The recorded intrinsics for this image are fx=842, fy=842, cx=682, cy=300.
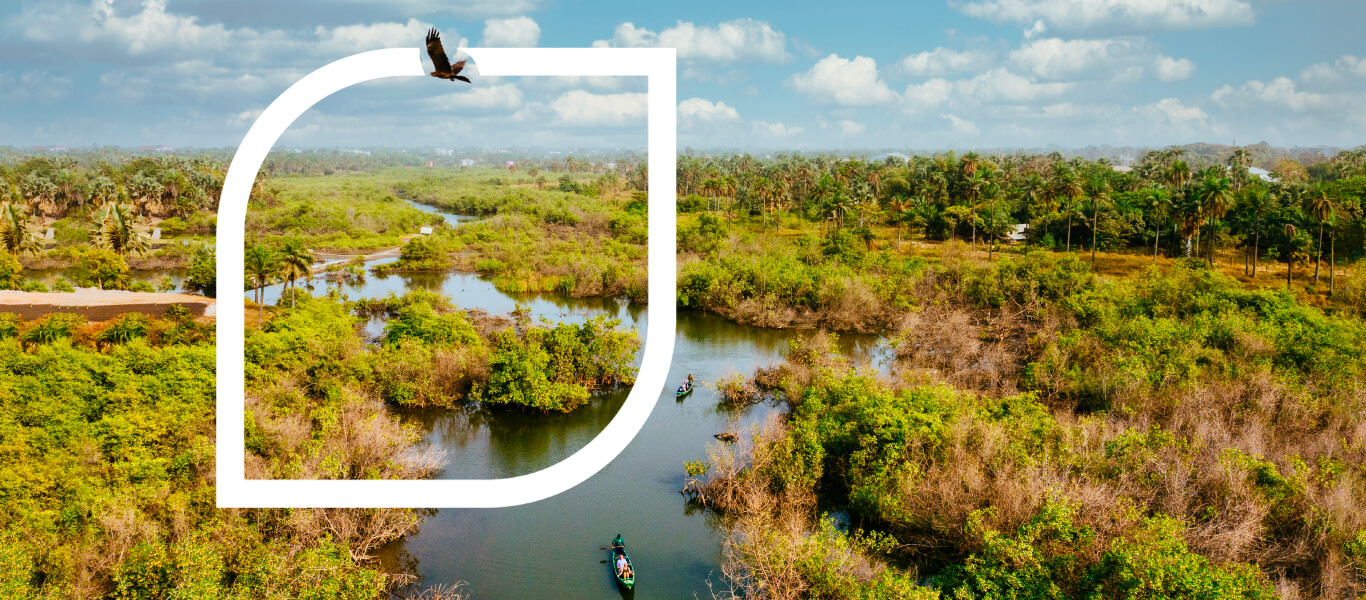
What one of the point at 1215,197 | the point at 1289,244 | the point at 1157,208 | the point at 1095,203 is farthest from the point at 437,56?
the point at 1095,203

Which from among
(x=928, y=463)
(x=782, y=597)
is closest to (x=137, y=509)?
(x=782, y=597)

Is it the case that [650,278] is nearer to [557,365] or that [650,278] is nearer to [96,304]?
[557,365]

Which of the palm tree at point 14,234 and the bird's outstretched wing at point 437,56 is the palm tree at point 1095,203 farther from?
the palm tree at point 14,234

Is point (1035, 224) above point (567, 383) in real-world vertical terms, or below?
above

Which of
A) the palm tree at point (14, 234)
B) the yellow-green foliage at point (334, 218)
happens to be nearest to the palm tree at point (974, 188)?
the yellow-green foliage at point (334, 218)

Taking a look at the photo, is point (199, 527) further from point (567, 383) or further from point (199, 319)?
point (199, 319)
